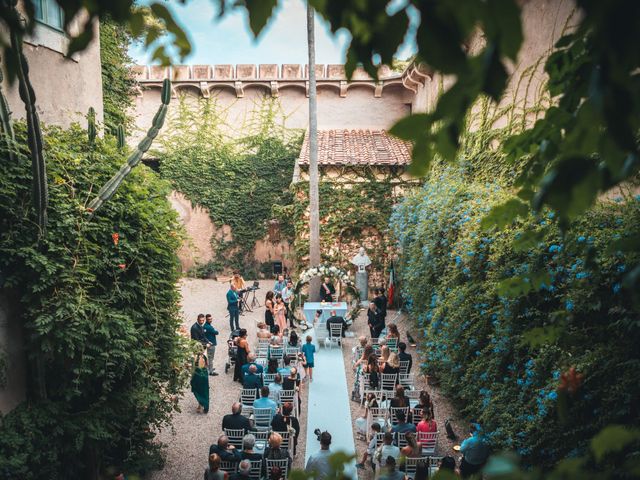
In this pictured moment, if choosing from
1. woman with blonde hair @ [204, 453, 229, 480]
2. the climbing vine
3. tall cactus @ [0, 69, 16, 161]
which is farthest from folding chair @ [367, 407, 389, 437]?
the climbing vine

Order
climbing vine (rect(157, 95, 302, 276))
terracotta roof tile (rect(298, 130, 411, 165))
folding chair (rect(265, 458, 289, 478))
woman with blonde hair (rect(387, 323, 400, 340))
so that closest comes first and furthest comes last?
folding chair (rect(265, 458, 289, 478)), woman with blonde hair (rect(387, 323, 400, 340)), terracotta roof tile (rect(298, 130, 411, 165)), climbing vine (rect(157, 95, 302, 276))

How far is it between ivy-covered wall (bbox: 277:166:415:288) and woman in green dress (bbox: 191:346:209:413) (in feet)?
31.5

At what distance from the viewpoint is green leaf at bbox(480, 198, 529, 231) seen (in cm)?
232

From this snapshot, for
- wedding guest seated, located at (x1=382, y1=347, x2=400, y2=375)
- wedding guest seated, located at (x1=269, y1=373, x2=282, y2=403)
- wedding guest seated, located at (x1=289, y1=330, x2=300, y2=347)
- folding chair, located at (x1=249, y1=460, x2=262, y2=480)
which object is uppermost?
wedding guest seated, located at (x1=289, y1=330, x2=300, y2=347)

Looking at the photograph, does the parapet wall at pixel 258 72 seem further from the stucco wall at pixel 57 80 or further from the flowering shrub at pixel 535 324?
the stucco wall at pixel 57 80

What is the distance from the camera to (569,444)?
219 inches

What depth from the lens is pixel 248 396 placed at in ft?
32.1

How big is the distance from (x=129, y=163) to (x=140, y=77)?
1658 cm

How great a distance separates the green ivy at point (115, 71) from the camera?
10438 millimetres

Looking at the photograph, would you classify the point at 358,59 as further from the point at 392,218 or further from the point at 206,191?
the point at 206,191

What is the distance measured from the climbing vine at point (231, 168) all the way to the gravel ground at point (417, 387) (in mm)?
7478

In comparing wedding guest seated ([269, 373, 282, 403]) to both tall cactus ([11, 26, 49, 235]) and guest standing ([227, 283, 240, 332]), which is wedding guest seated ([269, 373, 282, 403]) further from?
tall cactus ([11, 26, 49, 235])

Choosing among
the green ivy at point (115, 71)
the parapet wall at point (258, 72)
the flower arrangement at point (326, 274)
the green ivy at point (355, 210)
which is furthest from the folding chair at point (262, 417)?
the parapet wall at point (258, 72)

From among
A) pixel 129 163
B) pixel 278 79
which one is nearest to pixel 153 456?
pixel 129 163
